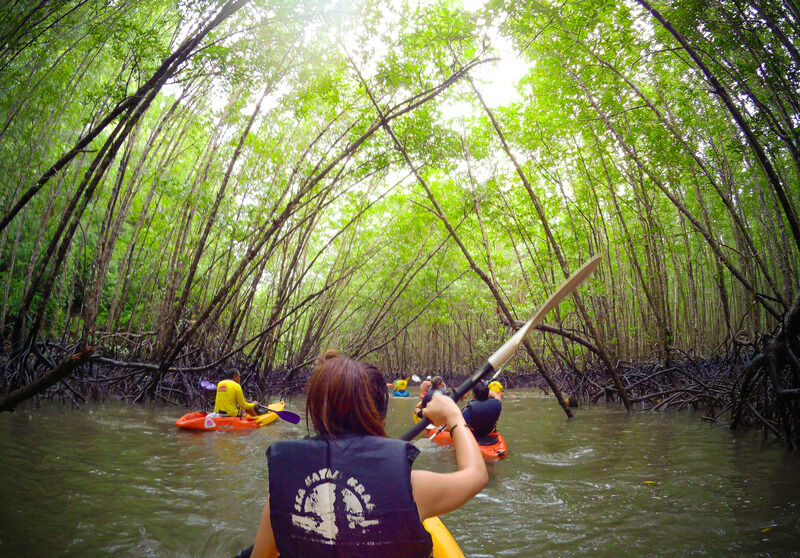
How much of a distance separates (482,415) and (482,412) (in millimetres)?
33

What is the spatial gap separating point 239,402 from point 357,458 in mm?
5528

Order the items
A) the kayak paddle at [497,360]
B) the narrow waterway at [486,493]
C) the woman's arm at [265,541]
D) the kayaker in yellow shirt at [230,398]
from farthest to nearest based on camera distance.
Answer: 1. the kayaker in yellow shirt at [230,398]
2. the narrow waterway at [486,493]
3. the kayak paddle at [497,360]
4. the woman's arm at [265,541]

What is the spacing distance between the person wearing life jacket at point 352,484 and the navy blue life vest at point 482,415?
3.70 m

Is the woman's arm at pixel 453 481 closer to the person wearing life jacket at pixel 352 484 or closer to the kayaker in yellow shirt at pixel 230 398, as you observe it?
the person wearing life jacket at pixel 352 484

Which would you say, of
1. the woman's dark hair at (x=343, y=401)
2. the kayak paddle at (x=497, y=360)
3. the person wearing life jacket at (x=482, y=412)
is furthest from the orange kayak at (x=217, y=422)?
the woman's dark hair at (x=343, y=401)

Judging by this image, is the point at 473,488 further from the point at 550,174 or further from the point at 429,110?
the point at 550,174

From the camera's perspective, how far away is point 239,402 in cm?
600

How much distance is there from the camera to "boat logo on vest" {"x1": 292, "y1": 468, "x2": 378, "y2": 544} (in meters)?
1.05

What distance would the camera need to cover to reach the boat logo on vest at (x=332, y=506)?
1.05 metres

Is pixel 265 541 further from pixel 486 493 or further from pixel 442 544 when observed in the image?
pixel 486 493

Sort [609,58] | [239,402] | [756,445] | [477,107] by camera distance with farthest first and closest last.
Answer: [477,107]
[239,402]
[609,58]
[756,445]

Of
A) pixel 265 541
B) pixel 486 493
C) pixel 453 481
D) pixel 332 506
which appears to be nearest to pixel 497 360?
pixel 453 481

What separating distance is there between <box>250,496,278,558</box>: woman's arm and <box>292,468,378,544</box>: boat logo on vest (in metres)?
0.16

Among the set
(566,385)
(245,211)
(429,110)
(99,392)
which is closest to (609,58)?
(429,110)
